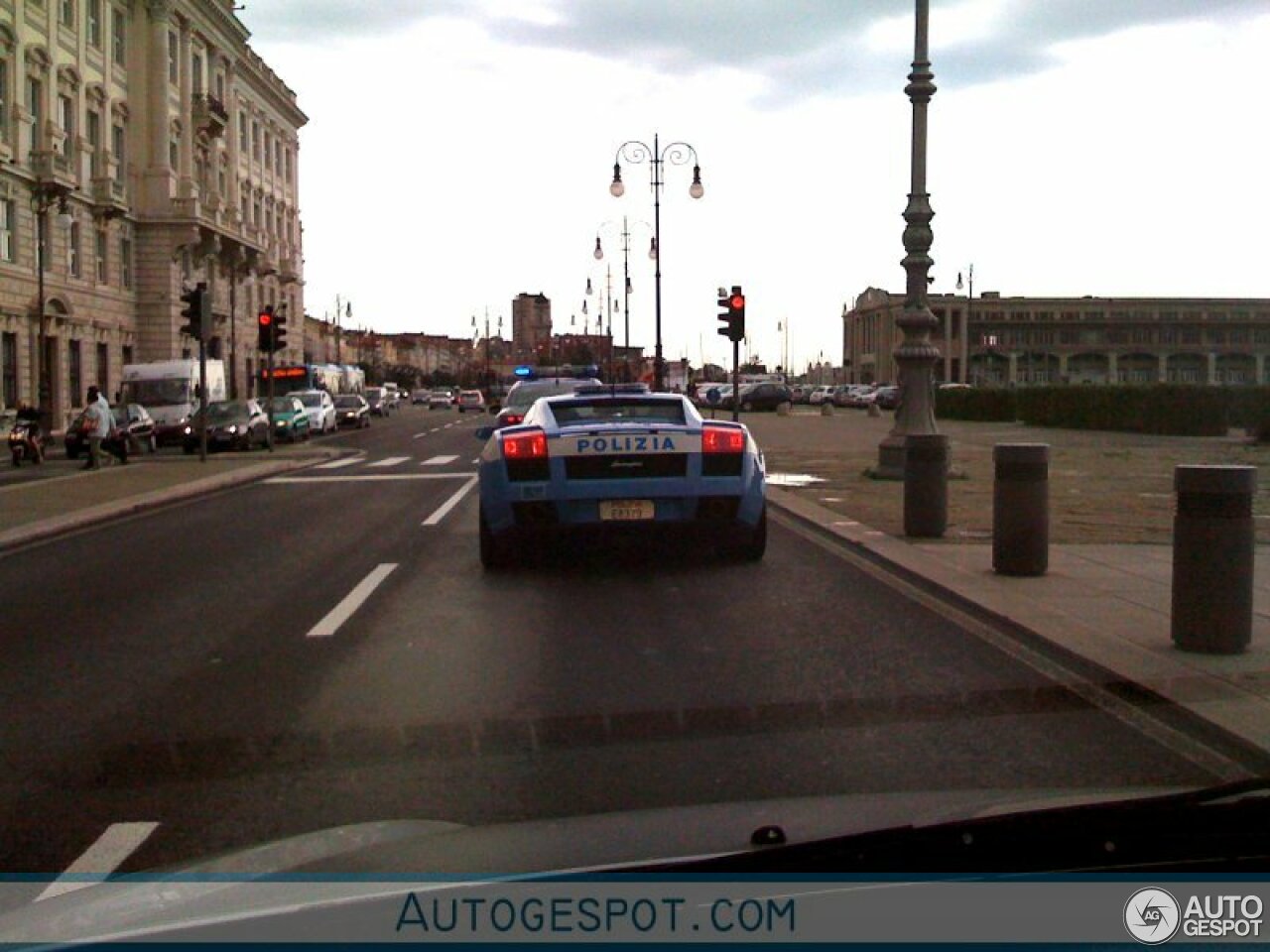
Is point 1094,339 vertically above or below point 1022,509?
above

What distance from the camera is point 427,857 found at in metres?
3.35

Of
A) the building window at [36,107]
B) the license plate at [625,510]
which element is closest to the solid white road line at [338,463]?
the license plate at [625,510]

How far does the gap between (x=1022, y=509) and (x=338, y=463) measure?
21.1 m

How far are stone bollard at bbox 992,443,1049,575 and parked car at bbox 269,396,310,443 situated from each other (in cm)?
3152

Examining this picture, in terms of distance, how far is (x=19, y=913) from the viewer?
3.21m

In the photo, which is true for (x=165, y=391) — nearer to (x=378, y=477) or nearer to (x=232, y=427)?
(x=232, y=427)

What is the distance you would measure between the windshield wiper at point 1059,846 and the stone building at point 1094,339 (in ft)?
148

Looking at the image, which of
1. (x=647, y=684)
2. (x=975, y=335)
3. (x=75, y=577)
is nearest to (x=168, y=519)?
(x=75, y=577)

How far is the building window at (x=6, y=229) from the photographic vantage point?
147 feet

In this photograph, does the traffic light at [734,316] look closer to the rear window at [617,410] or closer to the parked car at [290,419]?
the rear window at [617,410]

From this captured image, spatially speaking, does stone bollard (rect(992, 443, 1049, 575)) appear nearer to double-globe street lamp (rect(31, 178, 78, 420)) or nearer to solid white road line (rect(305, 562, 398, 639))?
solid white road line (rect(305, 562, 398, 639))

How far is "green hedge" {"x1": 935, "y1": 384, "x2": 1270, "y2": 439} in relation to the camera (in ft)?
123

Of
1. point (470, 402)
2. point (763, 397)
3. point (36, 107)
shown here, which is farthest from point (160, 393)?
point (470, 402)

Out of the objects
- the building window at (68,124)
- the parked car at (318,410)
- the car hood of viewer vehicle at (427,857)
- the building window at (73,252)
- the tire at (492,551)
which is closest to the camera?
the car hood of viewer vehicle at (427,857)
